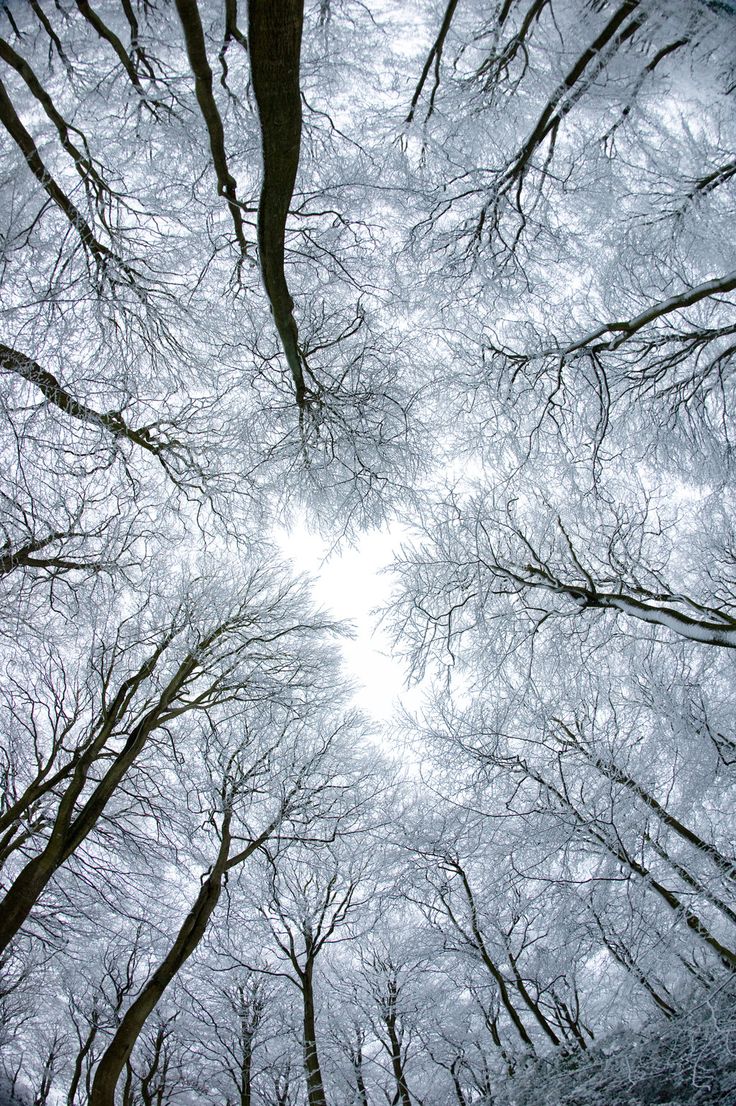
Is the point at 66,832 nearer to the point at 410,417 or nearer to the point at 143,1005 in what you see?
the point at 143,1005

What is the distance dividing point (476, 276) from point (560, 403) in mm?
1435

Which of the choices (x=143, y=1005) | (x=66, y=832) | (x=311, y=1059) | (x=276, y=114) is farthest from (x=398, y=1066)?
(x=276, y=114)

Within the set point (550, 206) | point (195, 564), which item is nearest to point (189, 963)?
point (195, 564)

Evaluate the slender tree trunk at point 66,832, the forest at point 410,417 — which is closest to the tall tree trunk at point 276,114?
the forest at point 410,417

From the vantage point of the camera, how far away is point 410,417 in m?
5.02

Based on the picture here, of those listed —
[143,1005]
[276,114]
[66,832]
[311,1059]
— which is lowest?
[143,1005]

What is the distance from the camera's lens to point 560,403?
4.82m

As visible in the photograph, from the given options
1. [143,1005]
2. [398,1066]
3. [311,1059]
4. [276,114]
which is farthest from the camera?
[398,1066]

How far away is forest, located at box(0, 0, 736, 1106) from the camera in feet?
11.1

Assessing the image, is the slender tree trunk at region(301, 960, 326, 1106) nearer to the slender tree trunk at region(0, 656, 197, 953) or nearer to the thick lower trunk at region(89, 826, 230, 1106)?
the thick lower trunk at region(89, 826, 230, 1106)

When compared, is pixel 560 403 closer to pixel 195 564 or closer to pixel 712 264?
pixel 712 264

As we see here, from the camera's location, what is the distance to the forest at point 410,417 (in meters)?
3.39

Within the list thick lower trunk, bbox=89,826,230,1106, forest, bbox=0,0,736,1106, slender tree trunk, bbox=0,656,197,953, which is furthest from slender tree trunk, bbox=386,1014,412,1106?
slender tree trunk, bbox=0,656,197,953

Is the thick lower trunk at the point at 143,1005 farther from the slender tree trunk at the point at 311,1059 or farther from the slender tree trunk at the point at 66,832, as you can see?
the slender tree trunk at the point at 311,1059
